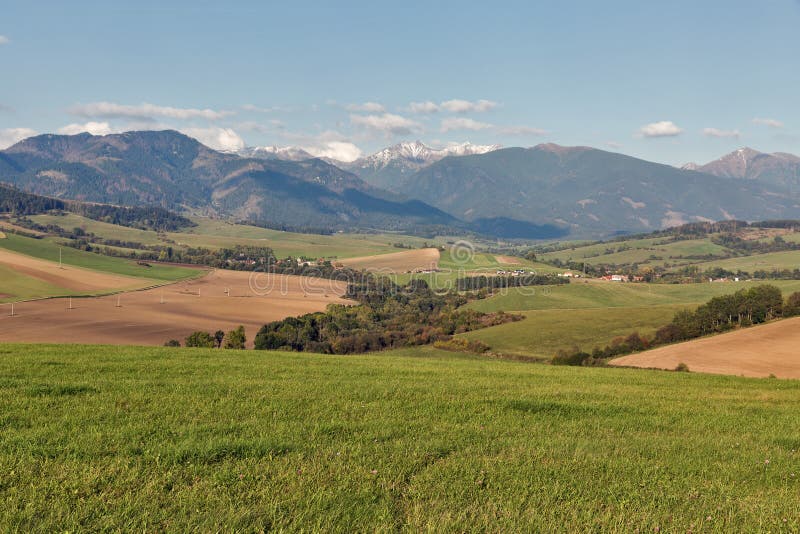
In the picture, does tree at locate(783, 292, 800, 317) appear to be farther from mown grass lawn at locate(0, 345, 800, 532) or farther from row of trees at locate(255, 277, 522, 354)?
mown grass lawn at locate(0, 345, 800, 532)

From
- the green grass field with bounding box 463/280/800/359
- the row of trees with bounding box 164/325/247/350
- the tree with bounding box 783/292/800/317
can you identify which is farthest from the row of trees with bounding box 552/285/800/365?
the row of trees with bounding box 164/325/247/350

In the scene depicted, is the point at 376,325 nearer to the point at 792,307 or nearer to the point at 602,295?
the point at 602,295

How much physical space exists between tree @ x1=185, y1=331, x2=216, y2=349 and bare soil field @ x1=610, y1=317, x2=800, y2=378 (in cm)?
4865

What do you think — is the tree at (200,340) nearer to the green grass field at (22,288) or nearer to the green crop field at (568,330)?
the green grass field at (22,288)

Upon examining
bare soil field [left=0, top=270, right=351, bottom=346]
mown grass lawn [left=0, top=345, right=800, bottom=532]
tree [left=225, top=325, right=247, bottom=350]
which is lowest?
tree [left=225, top=325, right=247, bottom=350]

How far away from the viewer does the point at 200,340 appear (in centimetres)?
7431

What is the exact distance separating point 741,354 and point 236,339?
58.2 m

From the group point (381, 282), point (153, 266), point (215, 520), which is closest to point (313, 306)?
point (381, 282)

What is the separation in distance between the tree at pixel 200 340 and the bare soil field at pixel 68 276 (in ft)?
147

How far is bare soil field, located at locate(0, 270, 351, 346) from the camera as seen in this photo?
71000mm

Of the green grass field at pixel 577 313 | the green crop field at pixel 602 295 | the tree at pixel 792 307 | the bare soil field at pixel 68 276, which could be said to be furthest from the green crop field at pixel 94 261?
the tree at pixel 792 307

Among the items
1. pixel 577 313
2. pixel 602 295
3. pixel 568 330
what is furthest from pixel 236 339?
pixel 602 295

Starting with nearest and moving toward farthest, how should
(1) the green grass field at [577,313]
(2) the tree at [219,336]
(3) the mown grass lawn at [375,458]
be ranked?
(3) the mown grass lawn at [375,458] → (2) the tree at [219,336] → (1) the green grass field at [577,313]

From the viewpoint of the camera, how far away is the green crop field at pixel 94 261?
145m
